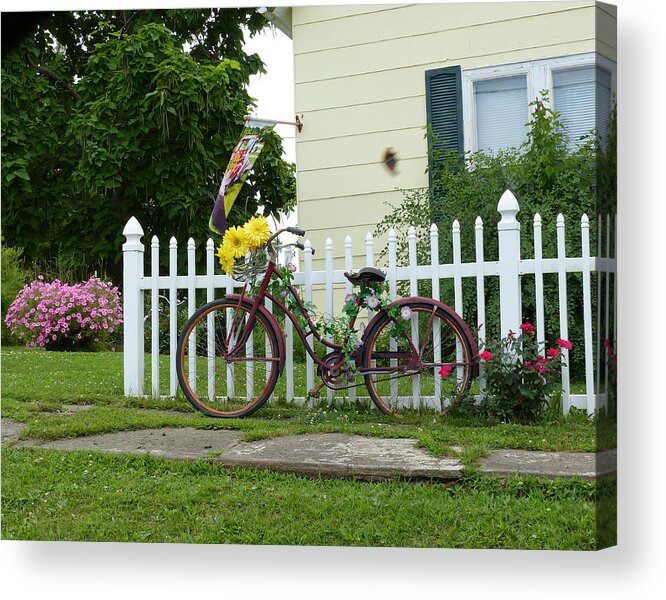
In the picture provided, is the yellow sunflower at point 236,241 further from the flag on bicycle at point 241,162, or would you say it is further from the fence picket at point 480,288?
the fence picket at point 480,288

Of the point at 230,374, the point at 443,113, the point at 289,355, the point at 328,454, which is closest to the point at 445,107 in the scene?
the point at 443,113

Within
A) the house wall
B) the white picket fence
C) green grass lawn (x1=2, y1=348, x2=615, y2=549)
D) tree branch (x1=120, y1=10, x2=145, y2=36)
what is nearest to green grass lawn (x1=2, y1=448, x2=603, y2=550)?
green grass lawn (x1=2, y1=348, x2=615, y2=549)

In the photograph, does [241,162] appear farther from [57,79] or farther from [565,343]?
[565,343]

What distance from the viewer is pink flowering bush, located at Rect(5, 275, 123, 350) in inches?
178

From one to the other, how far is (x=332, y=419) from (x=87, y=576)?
3.87 feet

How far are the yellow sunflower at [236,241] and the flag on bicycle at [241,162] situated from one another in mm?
133

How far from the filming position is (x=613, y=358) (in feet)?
9.97

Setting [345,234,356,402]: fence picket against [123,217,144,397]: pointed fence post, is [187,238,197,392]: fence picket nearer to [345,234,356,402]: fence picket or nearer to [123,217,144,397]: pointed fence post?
[123,217,144,397]: pointed fence post

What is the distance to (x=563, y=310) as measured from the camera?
3580mm

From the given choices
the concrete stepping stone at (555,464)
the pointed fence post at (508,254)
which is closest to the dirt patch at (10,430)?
the concrete stepping stone at (555,464)

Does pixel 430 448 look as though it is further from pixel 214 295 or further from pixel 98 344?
pixel 98 344

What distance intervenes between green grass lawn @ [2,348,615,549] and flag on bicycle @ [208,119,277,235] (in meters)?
0.99

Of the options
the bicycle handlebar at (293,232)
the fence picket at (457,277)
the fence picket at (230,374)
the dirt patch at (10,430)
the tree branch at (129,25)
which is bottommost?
the dirt patch at (10,430)

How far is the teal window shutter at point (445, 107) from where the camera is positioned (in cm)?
411
